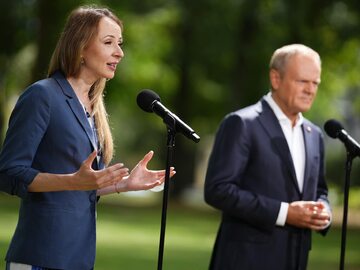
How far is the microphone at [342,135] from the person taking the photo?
6.48m

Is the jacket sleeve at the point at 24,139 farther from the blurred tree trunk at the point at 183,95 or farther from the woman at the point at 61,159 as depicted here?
the blurred tree trunk at the point at 183,95

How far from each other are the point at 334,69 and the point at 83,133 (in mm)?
31163

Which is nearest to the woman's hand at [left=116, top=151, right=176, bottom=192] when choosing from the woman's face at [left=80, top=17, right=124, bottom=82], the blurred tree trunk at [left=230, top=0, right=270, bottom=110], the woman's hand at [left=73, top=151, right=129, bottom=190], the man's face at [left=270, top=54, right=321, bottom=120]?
the woman's face at [left=80, top=17, right=124, bottom=82]

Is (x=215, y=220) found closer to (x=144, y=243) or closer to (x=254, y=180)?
(x=144, y=243)

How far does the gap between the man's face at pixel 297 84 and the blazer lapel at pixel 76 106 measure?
2214 millimetres

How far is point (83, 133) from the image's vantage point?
5.24 m

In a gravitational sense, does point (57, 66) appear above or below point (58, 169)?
above

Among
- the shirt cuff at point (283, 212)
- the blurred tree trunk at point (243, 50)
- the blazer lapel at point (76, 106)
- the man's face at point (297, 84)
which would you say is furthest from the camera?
the blurred tree trunk at point (243, 50)

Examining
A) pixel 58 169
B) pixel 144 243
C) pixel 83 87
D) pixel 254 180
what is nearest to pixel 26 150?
pixel 58 169

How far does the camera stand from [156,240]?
66.8ft

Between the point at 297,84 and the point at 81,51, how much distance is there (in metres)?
2.24

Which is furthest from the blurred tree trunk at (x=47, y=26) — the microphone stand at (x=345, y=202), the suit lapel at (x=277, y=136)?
the microphone stand at (x=345, y=202)

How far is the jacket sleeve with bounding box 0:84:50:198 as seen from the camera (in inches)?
197

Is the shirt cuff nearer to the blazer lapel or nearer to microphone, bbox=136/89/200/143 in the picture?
microphone, bbox=136/89/200/143
